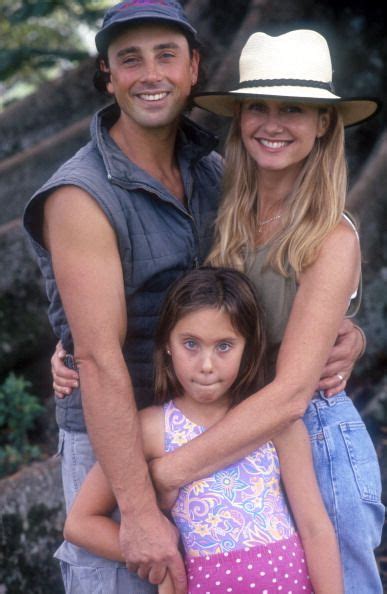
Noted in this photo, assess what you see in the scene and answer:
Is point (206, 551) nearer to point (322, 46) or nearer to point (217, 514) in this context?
point (217, 514)

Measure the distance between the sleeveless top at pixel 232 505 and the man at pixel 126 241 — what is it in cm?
7

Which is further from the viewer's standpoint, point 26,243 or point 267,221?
point 26,243

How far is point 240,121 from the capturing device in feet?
9.87

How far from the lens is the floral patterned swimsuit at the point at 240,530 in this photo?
97.5 inches

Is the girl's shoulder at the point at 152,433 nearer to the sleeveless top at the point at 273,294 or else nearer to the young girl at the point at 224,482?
the young girl at the point at 224,482

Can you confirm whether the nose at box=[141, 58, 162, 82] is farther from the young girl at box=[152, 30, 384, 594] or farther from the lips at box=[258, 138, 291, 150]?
the lips at box=[258, 138, 291, 150]

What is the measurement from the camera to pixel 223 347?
8.53 ft

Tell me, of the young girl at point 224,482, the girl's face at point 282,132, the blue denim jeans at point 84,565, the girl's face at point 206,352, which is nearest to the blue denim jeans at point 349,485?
the young girl at point 224,482

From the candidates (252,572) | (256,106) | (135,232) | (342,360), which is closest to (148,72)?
(256,106)

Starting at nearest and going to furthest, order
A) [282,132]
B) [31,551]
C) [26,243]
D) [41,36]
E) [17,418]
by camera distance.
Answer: [282,132], [31,551], [17,418], [26,243], [41,36]

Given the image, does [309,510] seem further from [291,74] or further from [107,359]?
[291,74]

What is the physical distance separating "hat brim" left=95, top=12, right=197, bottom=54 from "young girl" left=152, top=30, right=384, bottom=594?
245mm

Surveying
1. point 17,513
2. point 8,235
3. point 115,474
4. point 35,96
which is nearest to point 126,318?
point 115,474

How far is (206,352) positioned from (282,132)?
74 centimetres
